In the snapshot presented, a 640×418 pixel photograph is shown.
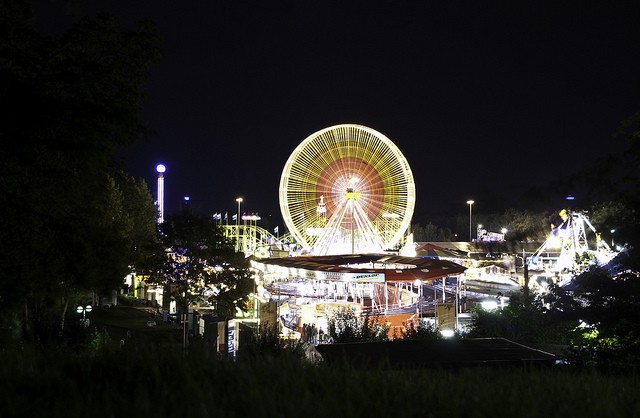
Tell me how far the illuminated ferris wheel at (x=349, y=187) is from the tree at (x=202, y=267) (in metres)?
12.6

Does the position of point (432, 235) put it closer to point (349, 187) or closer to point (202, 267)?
point (349, 187)

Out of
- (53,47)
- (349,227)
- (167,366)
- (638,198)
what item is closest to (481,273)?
(349,227)

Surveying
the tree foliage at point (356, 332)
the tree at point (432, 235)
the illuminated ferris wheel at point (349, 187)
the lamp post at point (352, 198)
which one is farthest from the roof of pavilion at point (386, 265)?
the tree at point (432, 235)

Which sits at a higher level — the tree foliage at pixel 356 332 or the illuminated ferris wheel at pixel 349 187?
the illuminated ferris wheel at pixel 349 187

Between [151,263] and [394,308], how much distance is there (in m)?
12.1

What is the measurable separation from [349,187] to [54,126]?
106 ft

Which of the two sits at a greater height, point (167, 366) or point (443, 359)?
point (167, 366)

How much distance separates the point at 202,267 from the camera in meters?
29.5

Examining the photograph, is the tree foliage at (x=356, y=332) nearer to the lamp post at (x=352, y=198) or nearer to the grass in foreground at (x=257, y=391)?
the grass in foreground at (x=257, y=391)

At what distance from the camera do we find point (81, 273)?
44.4 ft

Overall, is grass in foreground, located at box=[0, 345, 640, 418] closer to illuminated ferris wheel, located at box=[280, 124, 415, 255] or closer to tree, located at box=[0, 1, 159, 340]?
tree, located at box=[0, 1, 159, 340]

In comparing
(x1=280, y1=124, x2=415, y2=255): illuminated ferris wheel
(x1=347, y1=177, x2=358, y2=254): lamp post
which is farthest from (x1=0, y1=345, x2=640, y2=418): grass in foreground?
(x1=280, y1=124, x2=415, y2=255): illuminated ferris wheel

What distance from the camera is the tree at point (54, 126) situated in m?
11.6

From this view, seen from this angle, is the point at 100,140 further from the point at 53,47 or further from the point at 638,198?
the point at 638,198
